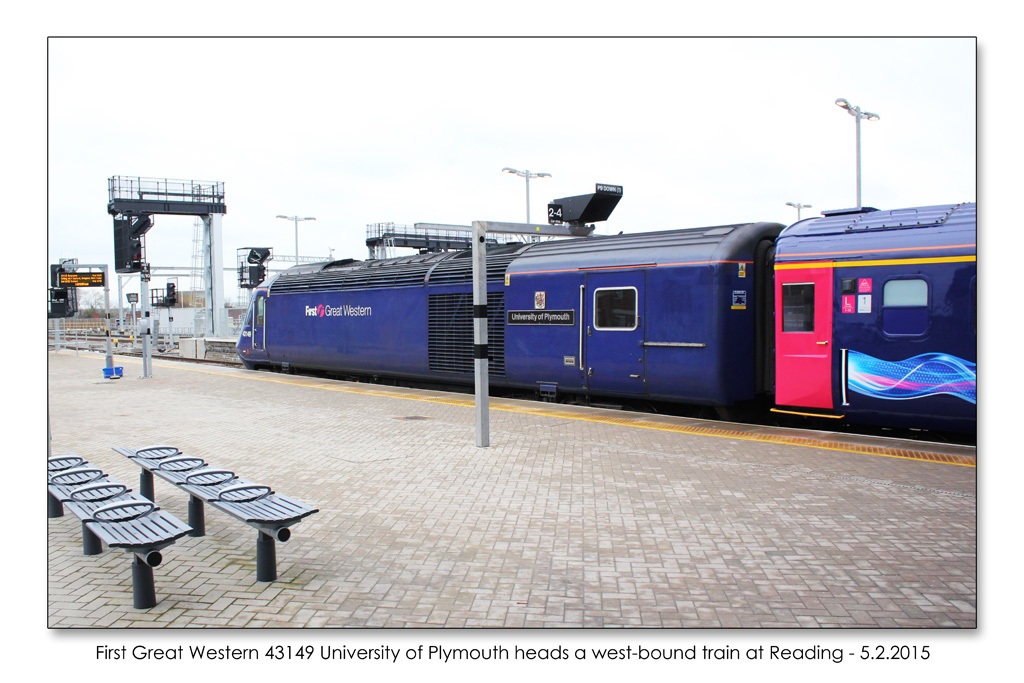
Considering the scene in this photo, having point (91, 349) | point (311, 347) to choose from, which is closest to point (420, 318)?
point (311, 347)

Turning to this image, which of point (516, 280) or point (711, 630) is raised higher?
point (516, 280)

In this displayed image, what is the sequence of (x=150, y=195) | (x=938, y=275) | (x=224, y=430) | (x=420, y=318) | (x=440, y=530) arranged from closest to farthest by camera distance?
(x=440, y=530)
(x=938, y=275)
(x=224, y=430)
(x=420, y=318)
(x=150, y=195)

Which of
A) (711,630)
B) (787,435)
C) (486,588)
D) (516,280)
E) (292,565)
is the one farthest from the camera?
A: (516,280)

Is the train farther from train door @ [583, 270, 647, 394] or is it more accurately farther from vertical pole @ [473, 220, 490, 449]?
vertical pole @ [473, 220, 490, 449]

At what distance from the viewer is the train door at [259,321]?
2039 centimetres

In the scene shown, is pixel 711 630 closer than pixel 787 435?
Yes

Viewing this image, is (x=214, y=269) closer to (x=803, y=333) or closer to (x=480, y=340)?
(x=480, y=340)

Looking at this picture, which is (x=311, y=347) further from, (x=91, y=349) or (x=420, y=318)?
(x=91, y=349)

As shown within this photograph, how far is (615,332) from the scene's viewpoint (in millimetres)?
11266

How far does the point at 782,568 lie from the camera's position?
4730 millimetres

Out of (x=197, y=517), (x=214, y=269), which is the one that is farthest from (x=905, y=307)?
(x=214, y=269)

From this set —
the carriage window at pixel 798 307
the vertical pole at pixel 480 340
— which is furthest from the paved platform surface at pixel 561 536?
the carriage window at pixel 798 307
